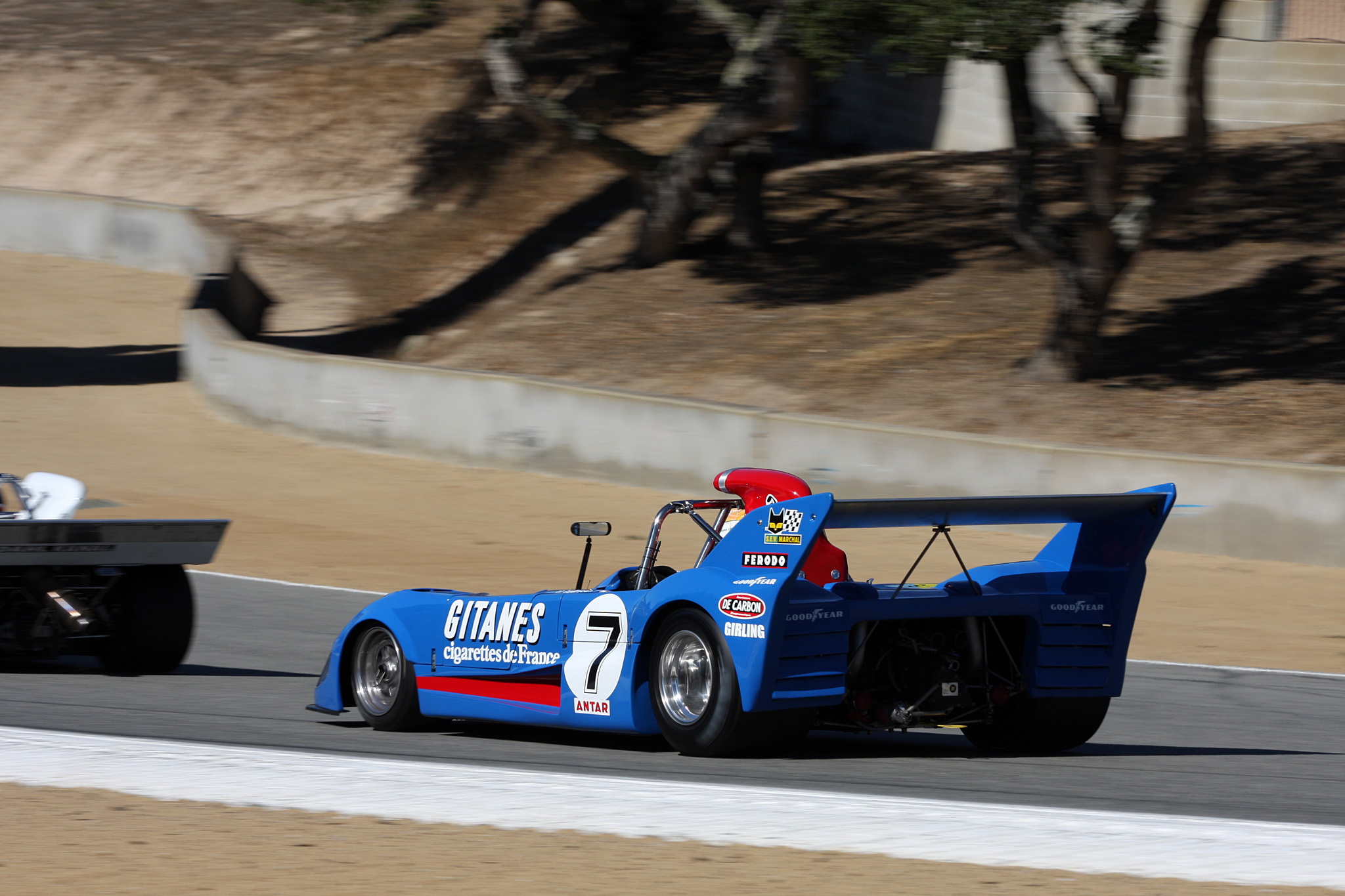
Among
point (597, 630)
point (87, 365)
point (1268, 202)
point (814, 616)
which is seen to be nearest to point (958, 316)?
point (1268, 202)

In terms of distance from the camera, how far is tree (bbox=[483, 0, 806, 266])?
1075 inches

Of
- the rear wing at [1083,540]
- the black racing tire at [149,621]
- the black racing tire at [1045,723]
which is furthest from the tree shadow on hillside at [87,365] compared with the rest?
the rear wing at [1083,540]

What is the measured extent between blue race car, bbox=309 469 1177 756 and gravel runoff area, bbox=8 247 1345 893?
1.62m

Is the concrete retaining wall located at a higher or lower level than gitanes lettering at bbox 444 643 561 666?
higher

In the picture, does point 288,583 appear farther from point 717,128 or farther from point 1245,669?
point 717,128

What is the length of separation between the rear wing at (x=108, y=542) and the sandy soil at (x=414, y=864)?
13.3ft

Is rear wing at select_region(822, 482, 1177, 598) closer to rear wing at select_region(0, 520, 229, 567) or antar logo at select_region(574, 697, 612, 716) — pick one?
antar logo at select_region(574, 697, 612, 716)

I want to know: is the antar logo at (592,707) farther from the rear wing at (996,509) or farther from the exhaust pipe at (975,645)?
the exhaust pipe at (975,645)

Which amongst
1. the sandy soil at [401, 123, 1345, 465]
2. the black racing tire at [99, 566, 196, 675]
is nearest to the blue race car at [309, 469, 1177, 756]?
the black racing tire at [99, 566, 196, 675]

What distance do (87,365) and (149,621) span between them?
2029 centimetres

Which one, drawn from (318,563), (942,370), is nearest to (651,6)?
(942,370)

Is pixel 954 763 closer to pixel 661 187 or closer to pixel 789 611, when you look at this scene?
pixel 789 611

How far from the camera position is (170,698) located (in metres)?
9.55

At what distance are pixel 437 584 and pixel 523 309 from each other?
16354mm
